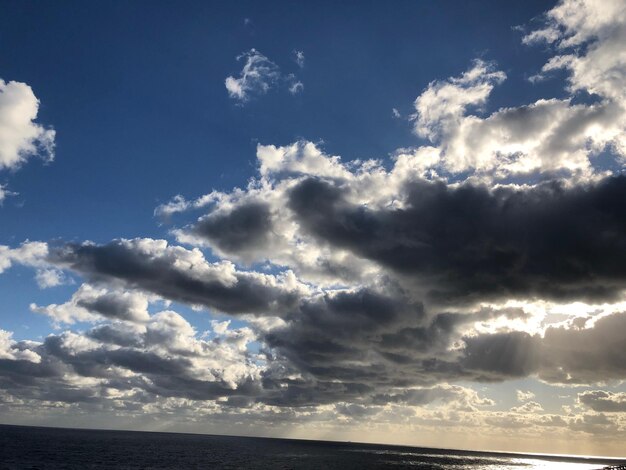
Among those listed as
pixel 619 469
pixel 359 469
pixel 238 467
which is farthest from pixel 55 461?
pixel 619 469

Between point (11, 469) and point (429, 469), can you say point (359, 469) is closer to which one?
point (429, 469)

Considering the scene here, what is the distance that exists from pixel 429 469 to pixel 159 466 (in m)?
105

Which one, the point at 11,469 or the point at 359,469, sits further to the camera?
the point at 359,469

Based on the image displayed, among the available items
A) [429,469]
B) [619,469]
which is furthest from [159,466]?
[619,469]

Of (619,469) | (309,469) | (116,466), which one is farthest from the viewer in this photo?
(309,469)

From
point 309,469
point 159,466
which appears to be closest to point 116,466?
point 159,466

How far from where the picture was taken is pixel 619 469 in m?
140

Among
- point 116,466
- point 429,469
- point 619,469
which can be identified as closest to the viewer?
point 116,466

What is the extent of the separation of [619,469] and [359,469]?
263ft

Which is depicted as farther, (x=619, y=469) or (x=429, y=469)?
(x=429, y=469)

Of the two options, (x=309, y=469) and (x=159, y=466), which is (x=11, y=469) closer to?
(x=159, y=466)

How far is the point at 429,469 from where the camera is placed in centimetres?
18350

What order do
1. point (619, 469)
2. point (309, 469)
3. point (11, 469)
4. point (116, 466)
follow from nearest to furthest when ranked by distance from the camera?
point (11, 469) < point (116, 466) < point (619, 469) < point (309, 469)

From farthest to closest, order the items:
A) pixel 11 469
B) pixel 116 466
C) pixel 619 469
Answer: pixel 619 469, pixel 116 466, pixel 11 469
